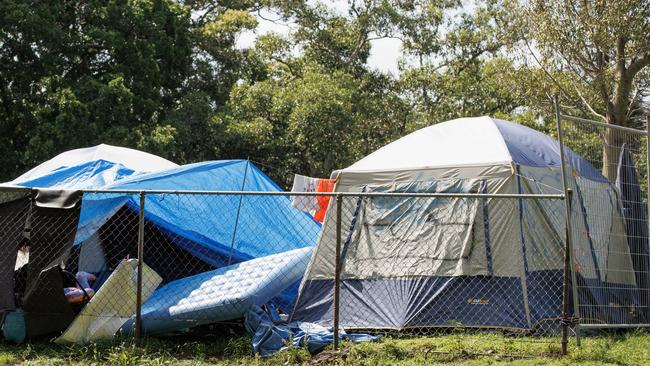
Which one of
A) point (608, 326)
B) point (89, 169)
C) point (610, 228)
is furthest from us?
point (89, 169)

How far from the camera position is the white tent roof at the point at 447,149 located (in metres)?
8.41

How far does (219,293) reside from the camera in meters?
7.77

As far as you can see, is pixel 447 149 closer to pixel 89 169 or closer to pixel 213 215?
pixel 213 215

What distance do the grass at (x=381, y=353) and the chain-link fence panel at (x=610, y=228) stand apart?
11.7 inches

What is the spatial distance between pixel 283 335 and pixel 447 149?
283 centimetres

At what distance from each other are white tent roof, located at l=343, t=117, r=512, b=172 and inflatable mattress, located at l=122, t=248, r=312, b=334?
1.44 meters

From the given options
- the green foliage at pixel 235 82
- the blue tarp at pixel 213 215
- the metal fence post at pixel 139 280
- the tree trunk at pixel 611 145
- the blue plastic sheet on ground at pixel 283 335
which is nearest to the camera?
the blue plastic sheet on ground at pixel 283 335

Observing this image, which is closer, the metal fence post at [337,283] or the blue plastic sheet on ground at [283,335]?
the metal fence post at [337,283]

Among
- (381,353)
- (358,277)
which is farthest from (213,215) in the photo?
(381,353)

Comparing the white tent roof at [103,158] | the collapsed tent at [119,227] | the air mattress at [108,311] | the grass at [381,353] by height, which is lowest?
the grass at [381,353]

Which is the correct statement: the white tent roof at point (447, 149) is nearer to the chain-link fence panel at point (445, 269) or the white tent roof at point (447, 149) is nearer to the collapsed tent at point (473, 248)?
the collapsed tent at point (473, 248)

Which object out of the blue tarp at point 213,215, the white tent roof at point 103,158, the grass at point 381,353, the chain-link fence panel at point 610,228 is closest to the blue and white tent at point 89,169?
the white tent roof at point 103,158

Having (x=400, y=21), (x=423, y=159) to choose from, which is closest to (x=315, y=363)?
(x=423, y=159)

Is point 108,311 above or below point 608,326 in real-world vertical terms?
above
